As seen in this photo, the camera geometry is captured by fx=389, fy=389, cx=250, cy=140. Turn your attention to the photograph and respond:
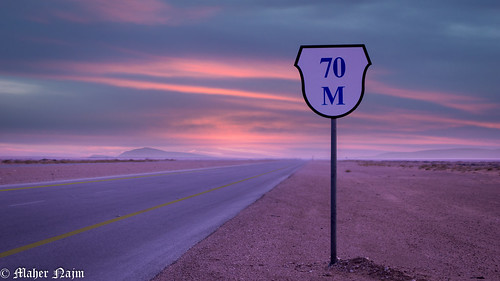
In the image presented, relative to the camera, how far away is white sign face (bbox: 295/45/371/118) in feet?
16.7

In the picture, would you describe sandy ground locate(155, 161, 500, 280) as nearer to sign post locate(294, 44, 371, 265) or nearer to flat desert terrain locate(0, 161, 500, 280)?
flat desert terrain locate(0, 161, 500, 280)

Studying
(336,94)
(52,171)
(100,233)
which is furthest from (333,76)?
(52,171)

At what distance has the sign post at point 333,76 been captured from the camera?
5.08 m

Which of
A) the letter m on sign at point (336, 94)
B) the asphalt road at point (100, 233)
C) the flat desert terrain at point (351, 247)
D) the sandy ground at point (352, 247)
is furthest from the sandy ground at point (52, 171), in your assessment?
the letter m on sign at point (336, 94)

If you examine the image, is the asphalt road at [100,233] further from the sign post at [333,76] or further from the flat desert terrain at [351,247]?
the sign post at [333,76]

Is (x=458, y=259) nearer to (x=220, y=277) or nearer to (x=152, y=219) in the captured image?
(x=220, y=277)

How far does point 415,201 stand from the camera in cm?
1692

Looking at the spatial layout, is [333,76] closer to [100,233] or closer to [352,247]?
[352,247]

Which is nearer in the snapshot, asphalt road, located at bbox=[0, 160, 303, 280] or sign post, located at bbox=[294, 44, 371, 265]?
sign post, located at bbox=[294, 44, 371, 265]

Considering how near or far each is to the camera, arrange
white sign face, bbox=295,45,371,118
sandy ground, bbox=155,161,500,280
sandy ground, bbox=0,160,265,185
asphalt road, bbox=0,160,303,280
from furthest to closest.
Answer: sandy ground, bbox=0,160,265,185, asphalt road, bbox=0,160,303,280, sandy ground, bbox=155,161,500,280, white sign face, bbox=295,45,371,118

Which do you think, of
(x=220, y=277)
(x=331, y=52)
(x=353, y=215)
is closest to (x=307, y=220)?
(x=353, y=215)

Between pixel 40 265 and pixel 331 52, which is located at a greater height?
pixel 331 52

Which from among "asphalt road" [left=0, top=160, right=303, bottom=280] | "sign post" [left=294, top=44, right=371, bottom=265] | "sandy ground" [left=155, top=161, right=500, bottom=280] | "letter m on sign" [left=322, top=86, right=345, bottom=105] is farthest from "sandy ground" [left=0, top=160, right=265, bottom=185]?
"letter m on sign" [left=322, top=86, right=345, bottom=105]

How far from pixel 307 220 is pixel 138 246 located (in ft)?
17.0
